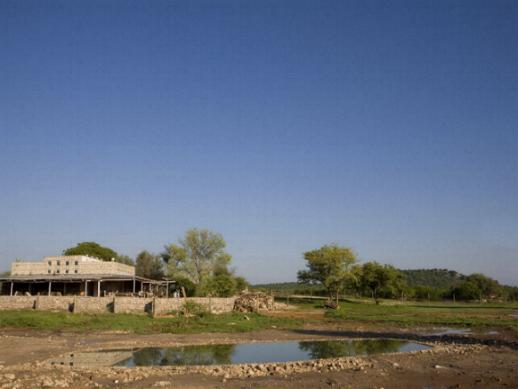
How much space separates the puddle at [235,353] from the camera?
20.6 metres

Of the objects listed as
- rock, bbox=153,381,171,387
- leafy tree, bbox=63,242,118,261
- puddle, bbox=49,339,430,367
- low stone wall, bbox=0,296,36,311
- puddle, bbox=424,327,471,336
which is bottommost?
puddle, bbox=424,327,471,336

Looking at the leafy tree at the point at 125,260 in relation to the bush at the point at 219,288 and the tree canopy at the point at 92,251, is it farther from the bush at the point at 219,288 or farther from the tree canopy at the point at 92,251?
the bush at the point at 219,288

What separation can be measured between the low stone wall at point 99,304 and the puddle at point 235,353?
1252cm

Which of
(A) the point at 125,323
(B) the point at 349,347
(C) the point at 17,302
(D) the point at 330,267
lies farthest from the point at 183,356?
(D) the point at 330,267

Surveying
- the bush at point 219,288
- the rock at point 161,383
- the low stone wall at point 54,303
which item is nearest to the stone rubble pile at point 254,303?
the bush at point 219,288

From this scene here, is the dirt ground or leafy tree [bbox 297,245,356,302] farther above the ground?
leafy tree [bbox 297,245,356,302]

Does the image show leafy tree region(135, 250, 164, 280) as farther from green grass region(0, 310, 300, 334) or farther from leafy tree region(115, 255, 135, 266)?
green grass region(0, 310, 300, 334)

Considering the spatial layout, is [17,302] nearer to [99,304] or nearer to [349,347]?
[99,304]

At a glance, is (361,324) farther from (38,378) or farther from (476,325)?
(38,378)

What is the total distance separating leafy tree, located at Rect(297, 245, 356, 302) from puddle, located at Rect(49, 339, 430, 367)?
3206cm

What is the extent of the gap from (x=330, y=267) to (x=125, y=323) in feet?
112

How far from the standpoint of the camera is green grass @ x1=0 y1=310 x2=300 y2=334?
3088 cm

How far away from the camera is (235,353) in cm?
2378

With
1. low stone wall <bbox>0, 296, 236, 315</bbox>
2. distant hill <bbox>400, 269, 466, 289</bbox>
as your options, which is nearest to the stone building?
low stone wall <bbox>0, 296, 236, 315</bbox>
